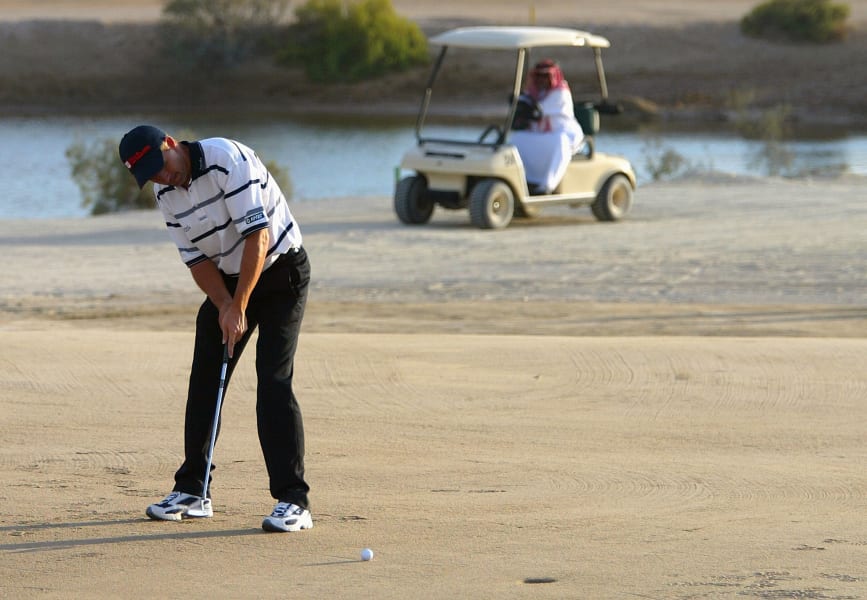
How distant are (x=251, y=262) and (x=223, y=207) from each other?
224 mm

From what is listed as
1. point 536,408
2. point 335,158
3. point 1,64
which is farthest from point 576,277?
point 1,64

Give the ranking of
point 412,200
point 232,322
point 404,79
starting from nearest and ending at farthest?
point 232,322, point 412,200, point 404,79

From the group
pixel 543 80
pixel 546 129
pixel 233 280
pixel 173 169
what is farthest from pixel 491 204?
pixel 173 169

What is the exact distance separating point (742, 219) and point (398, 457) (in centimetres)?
1187

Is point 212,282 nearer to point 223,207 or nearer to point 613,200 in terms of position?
point 223,207

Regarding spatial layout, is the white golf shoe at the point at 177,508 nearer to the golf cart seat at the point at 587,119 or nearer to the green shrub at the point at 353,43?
the golf cart seat at the point at 587,119

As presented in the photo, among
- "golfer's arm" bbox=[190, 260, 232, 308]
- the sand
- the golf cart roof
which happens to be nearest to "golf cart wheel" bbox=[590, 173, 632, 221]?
the golf cart roof

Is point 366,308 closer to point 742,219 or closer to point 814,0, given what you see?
point 742,219

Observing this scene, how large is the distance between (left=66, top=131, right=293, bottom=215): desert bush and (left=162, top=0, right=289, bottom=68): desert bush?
24299 mm

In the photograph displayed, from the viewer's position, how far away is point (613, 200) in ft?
59.7

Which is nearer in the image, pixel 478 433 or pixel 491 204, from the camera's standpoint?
pixel 478 433

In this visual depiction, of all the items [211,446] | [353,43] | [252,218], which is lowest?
[211,446]

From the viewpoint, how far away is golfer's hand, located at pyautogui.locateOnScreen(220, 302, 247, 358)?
507 cm

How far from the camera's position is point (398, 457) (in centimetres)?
672
